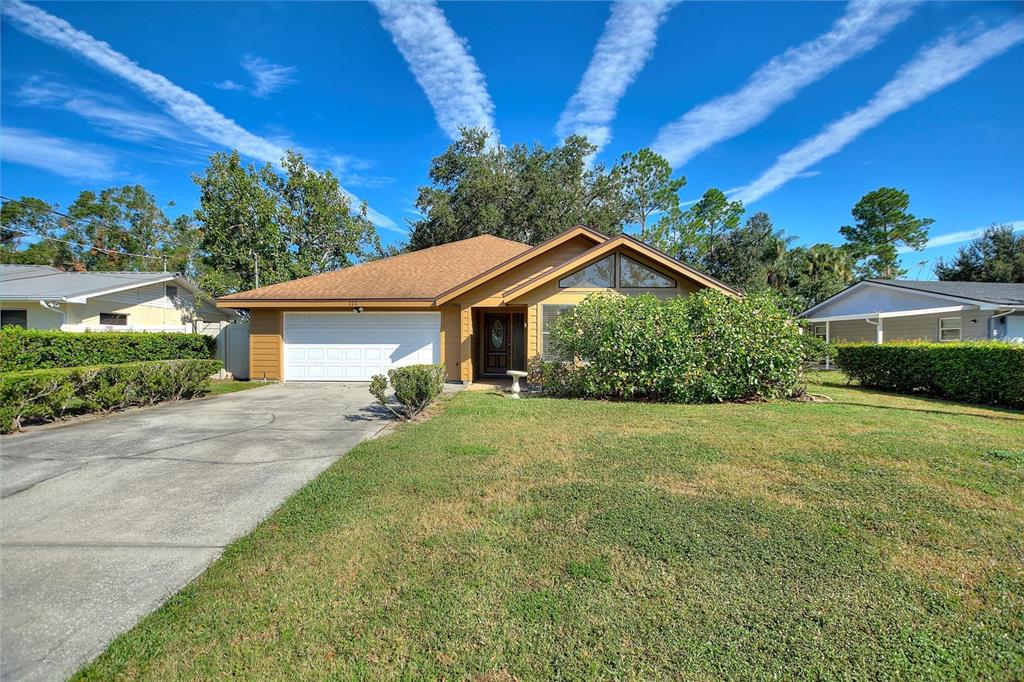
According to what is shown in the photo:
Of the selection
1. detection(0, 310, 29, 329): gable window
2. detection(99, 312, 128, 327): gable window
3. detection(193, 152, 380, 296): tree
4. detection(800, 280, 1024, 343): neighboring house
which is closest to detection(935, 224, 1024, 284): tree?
detection(800, 280, 1024, 343): neighboring house

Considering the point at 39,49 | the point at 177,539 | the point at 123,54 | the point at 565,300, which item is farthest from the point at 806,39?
the point at 39,49

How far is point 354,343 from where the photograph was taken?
13422 mm

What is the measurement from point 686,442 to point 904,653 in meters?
3.60

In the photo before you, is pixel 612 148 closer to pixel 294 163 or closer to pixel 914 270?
pixel 294 163

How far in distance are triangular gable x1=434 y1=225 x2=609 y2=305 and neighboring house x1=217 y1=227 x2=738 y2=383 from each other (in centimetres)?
3

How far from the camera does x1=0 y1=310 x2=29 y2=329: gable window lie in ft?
44.8

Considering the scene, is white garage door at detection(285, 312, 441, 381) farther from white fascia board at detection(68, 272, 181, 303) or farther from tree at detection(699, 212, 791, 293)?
tree at detection(699, 212, 791, 293)

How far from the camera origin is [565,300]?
1135 cm

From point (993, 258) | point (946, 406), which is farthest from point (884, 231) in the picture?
point (946, 406)

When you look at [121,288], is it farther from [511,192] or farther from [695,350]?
[511,192]

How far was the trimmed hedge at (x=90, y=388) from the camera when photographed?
256 inches

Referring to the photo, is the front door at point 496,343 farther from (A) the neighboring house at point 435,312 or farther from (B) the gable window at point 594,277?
(B) the gable window at point 594,277

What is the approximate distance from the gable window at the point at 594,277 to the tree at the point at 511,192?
47.5 feet

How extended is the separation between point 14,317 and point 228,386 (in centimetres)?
828
